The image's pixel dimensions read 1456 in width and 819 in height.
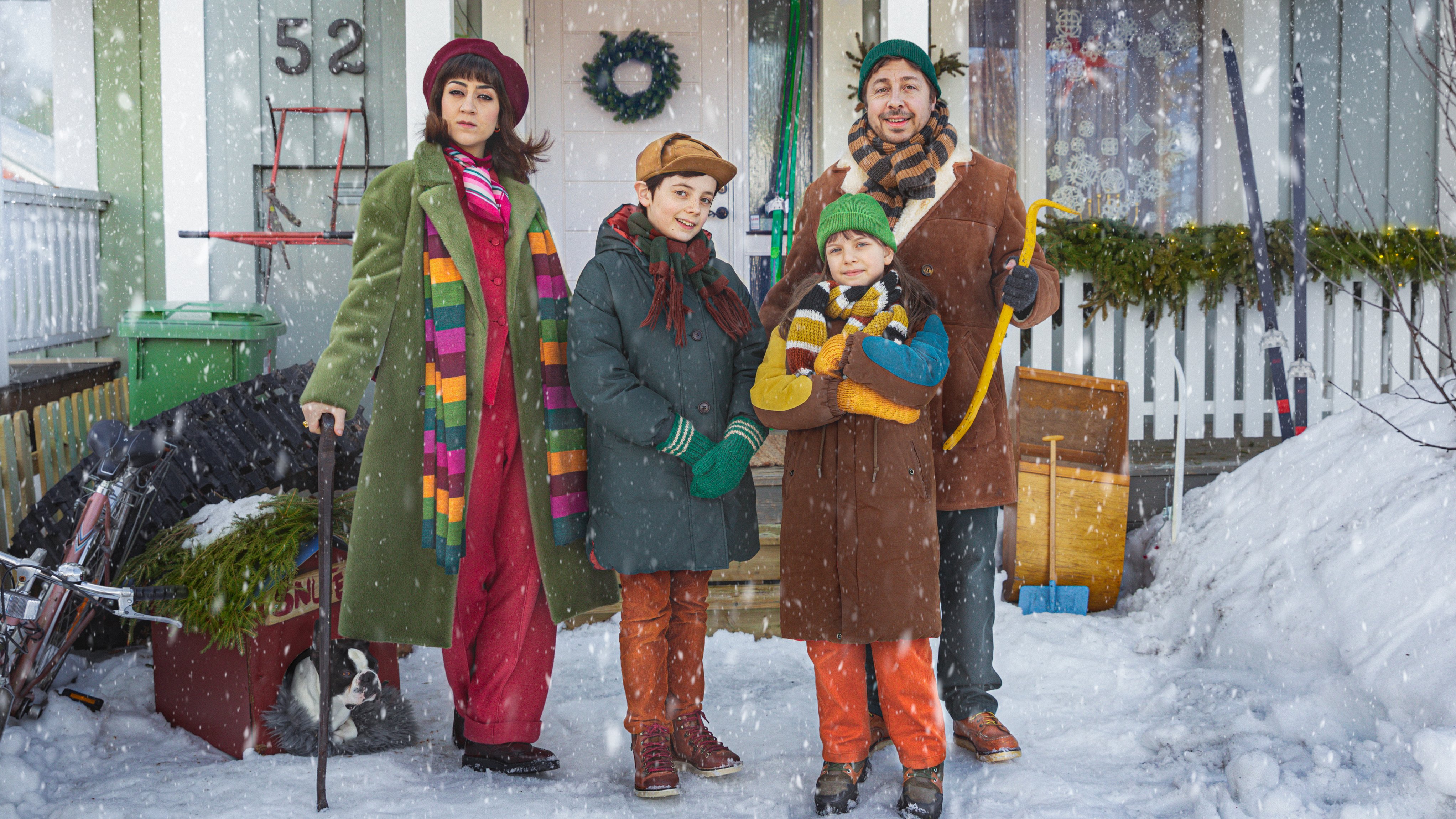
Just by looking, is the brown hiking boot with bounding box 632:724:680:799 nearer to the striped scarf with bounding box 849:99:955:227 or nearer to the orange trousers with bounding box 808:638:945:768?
the orange trousers with bounding box 808:638:945:768

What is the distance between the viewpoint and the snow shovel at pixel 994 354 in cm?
235

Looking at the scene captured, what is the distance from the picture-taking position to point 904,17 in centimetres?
400

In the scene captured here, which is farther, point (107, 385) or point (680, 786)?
point (107, 385)

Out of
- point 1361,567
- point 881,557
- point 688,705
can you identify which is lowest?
point 688,705

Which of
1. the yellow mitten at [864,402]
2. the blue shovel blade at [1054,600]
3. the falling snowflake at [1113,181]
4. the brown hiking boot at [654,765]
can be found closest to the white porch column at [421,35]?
the yellow mitten at [864,402]

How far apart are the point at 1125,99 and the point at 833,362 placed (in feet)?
15.8

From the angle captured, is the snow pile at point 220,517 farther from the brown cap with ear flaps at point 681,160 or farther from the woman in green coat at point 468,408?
the brown cap with ear flaps at point 681,160

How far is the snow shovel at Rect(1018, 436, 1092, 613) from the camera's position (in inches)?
152

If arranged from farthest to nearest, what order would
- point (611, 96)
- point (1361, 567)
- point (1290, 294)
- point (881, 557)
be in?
point (611, 96) → point (1290, 294) → point (1361, 567) → point (881, 557)

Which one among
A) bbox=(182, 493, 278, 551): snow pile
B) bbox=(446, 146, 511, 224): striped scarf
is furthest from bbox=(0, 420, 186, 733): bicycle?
bbox=(446, 146, 511, 224): striped scarf

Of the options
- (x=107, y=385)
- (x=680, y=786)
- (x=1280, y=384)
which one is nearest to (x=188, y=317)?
(x=107, y=385)

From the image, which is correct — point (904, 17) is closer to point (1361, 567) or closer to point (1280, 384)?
point (1280, 384)

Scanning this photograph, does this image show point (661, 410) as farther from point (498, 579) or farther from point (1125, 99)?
point (1125, 99)

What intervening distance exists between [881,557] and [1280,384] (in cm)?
309
